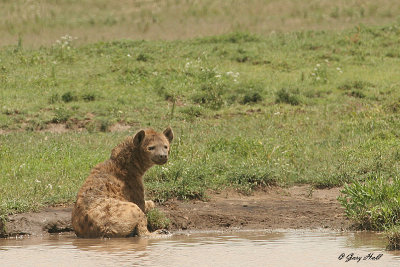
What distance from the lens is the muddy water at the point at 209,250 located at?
6.96m

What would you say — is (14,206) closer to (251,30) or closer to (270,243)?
(270,243)

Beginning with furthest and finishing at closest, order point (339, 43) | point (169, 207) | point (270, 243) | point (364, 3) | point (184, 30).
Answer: point (364, 3), point (184, 30), point (339, 43), point (169, 207), point (270, 243)

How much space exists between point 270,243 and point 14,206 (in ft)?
9.10

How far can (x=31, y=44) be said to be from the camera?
21.5 metres

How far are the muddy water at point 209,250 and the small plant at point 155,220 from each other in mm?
224

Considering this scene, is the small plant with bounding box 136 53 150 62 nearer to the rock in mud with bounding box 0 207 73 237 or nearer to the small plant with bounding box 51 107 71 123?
the small plant with bounding box 51 107 71 123

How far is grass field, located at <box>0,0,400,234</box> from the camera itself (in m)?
10.5

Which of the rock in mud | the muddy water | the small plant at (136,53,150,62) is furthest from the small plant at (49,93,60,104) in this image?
the muddy water

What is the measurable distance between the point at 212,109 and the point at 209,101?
290 mm

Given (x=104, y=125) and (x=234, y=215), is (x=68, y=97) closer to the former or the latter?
(x=104, y=125)

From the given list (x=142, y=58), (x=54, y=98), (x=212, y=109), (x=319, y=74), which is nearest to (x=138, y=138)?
(x=212, y=109)

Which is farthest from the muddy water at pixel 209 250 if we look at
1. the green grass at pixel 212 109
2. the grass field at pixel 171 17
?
the grass field at pixel 171 17

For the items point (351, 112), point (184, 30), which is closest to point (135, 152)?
point (351, 112)

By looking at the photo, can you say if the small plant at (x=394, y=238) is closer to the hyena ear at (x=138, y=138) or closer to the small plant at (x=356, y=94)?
the hyena ear at (x=138, y=138)
